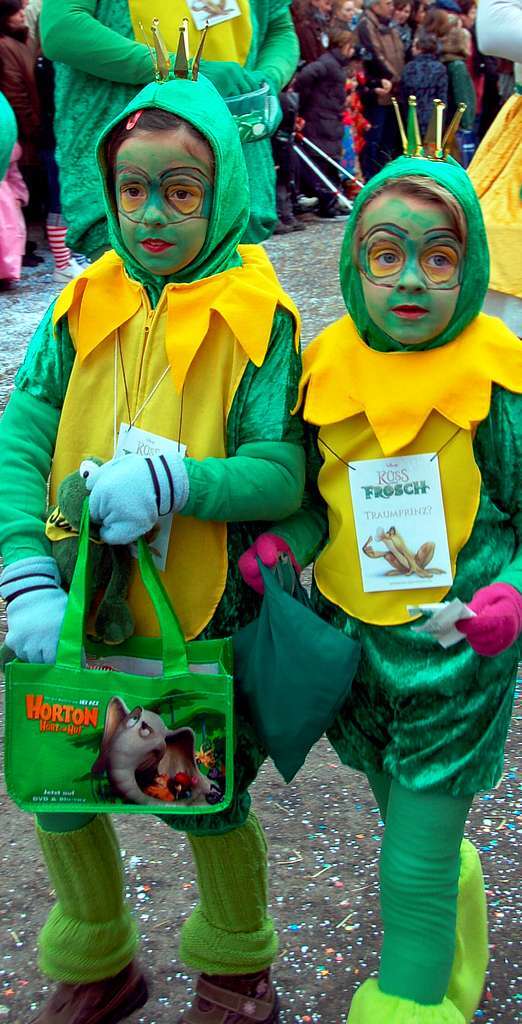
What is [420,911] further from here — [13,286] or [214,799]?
[13,286]

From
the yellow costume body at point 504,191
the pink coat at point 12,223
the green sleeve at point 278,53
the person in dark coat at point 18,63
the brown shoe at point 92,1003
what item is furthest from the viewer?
the person in dark coat at point 18,63

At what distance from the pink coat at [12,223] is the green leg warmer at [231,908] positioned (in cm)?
656

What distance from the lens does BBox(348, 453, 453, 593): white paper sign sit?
2.04 meters

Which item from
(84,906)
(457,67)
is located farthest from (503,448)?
(457,67)

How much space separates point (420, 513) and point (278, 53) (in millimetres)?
2660

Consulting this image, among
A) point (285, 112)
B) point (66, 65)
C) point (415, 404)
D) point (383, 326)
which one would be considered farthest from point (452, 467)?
point (285, 112)

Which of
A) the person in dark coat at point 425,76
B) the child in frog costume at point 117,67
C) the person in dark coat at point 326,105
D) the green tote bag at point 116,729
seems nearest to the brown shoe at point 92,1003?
the green tote bag at point 116,729

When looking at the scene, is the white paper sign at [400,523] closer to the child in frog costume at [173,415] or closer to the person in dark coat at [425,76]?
the child in frog costume at [173,415]

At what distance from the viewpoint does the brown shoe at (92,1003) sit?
90.7 inches

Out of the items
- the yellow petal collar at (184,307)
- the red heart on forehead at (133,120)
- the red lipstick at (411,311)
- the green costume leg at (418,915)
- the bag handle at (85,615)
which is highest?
the red heart on forehead at (133,120)

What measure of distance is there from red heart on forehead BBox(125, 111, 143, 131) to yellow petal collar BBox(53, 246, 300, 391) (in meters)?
0.23

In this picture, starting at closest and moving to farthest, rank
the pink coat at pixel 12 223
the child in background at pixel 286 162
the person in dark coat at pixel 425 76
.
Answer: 1. the pink coat at pixel 12 223
2. the child in background at pixel 286 162
3. the person in dark coat at pixel 425 76

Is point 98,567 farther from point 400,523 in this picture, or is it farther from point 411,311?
point 411,311

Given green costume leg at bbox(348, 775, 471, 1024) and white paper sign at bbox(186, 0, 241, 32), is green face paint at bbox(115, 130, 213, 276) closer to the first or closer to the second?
green costume leg at bbox(348, 775, 471, 1024)
